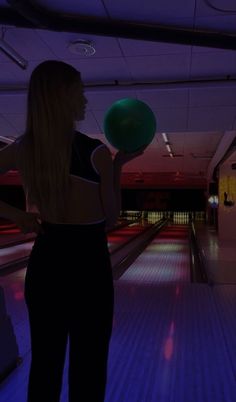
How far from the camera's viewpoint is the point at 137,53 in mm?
4145

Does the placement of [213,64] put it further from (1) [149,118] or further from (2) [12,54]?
(1) [149,118]

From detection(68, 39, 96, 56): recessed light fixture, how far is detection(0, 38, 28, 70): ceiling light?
55cm

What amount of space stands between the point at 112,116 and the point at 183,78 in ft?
11.8

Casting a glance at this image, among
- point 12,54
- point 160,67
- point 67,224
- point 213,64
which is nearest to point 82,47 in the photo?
point 12,54

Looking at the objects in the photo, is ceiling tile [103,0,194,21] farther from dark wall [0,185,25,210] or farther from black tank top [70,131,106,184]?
dark wall [0,185,25,210]

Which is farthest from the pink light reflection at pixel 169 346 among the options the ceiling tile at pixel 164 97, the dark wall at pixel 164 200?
the dark wall at pixel 164 200

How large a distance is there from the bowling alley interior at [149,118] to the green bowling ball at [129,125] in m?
0.01

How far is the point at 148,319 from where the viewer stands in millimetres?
3549

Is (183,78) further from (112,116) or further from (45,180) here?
(45,180)

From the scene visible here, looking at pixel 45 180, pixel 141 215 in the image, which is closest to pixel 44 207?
pixel 45 180

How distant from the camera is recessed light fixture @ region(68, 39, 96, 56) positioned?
150 inches

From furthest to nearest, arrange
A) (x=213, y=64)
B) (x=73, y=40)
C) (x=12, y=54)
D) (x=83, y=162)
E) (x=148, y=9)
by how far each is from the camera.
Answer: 1. (x=213, y=64)
2. (x=12, y=54)
3. (x=73, y=40)
4. (x=148, y=9)
5. (x=83, y=162)

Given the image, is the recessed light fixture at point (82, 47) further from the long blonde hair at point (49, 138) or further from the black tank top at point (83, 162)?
the black tank top at point (83, 162)

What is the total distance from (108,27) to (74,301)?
2.75 m
